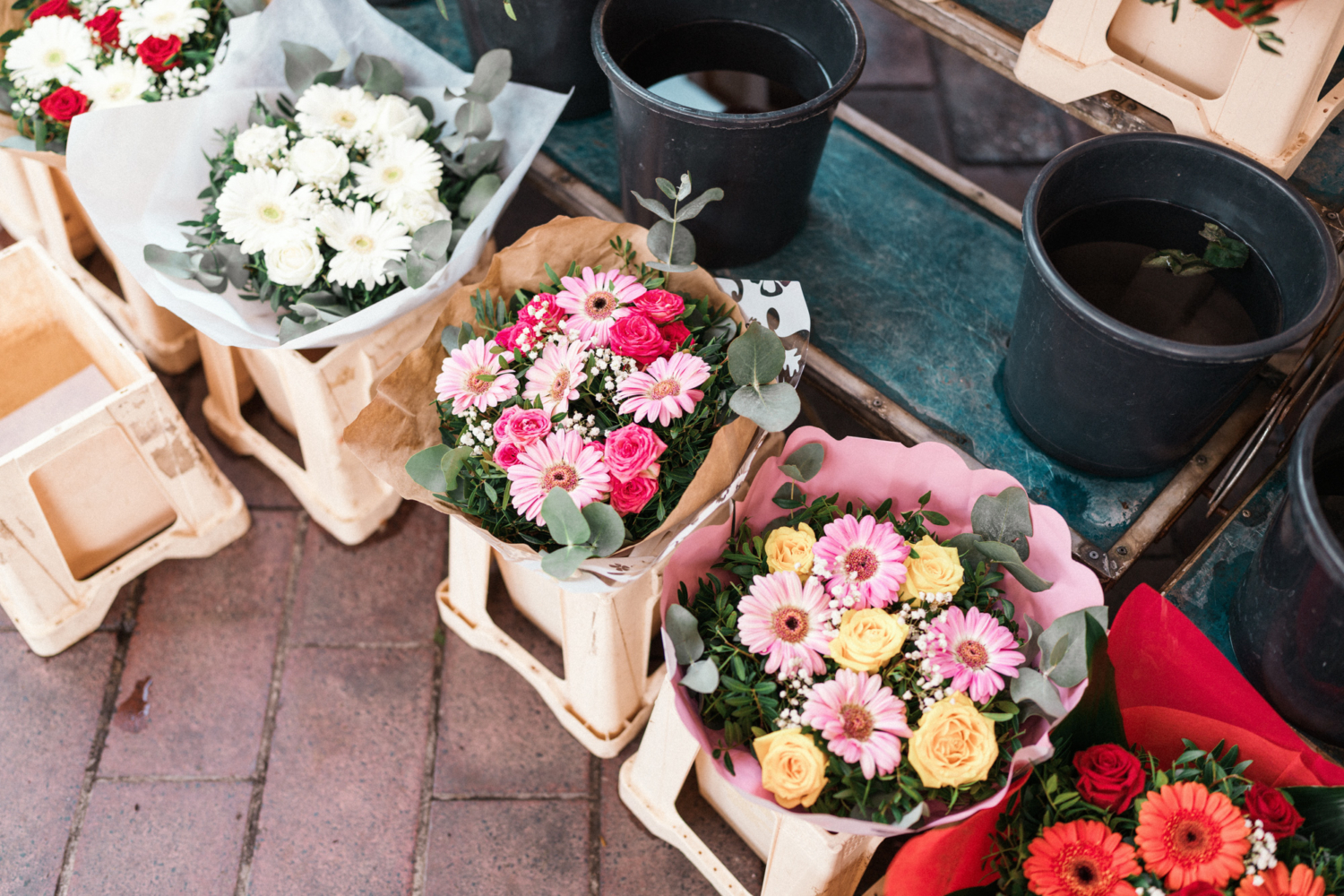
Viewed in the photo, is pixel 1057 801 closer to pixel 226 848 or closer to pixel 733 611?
pixel 733 611

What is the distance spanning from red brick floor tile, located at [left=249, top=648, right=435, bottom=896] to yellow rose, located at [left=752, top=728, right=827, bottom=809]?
31.1 inches

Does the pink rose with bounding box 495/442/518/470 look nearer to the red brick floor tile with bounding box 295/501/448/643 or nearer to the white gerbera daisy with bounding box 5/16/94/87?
the red brick floor tile with bounding box 295/501/448/643

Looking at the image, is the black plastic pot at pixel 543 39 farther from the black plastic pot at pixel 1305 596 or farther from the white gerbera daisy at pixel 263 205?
the black plastic pot at pixel 1305 596

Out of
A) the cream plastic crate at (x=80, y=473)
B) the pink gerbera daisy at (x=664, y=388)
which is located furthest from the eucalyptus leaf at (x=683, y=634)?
the cream plastic crate at (x=80, y=473)

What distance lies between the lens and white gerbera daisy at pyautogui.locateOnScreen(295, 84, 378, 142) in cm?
141

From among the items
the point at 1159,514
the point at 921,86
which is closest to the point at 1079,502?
the point at 1159,514

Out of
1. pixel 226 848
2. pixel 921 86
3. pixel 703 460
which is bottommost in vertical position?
pixel 226 848

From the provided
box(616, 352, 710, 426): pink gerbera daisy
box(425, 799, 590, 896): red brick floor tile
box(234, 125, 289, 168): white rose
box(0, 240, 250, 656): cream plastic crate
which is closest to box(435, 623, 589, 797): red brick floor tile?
box(425, 799, 590, 896): red brick floor tile

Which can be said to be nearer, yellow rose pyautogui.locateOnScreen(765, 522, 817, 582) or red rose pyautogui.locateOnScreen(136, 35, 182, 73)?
yellow rose pyautogui.locateOnScreen(765, 522, 817, 582)

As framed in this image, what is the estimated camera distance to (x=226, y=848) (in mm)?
1523

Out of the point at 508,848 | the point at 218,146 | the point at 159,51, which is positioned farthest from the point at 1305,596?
the point at 159,51

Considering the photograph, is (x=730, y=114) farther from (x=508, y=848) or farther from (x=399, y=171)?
(x=508, y=848)

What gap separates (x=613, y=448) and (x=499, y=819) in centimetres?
80

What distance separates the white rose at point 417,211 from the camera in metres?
1.35
